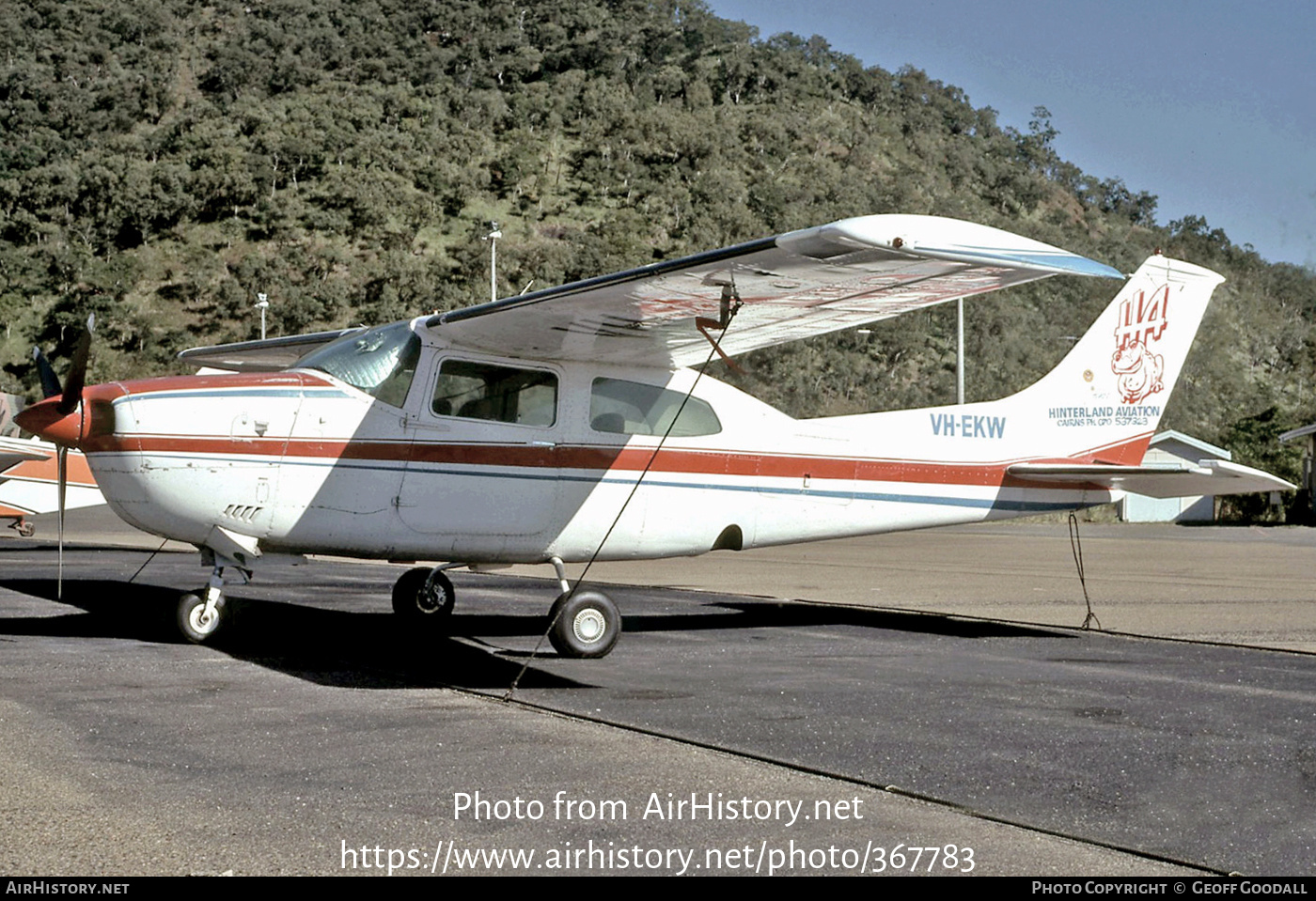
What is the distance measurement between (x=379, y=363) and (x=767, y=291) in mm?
3019

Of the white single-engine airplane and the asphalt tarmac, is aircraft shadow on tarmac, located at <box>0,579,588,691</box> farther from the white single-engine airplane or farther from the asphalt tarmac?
the white single-engine airplane

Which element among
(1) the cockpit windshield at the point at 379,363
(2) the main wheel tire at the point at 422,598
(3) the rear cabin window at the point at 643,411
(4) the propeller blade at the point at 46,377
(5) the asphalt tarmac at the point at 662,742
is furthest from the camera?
(2) the main wheel tire at the point at 422,598

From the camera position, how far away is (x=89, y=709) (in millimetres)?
7582

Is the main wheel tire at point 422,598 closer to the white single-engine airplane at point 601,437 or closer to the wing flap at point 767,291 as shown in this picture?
the white single-engine airplane at point 601,437

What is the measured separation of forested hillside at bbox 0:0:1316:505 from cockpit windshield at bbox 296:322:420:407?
48683 millimetres

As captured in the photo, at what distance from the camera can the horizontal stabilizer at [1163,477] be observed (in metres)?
12.0

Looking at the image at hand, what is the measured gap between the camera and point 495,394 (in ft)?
35.1

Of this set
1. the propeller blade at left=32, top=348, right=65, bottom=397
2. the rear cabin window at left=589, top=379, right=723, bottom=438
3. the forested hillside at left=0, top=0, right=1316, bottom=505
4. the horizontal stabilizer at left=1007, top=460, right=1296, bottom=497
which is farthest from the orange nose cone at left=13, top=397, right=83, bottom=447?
the forested hillside at left=0, top=0, right=1316, bottom=505

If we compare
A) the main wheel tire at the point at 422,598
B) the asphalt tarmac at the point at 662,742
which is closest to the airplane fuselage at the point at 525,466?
the asphalt tarmac at the point at 662,742

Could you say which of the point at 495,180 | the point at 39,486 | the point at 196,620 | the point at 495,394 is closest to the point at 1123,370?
the point at 495,394

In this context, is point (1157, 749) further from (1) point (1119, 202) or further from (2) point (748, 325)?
(1) point (1119, 202)

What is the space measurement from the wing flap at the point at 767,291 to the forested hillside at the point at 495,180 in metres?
47.2

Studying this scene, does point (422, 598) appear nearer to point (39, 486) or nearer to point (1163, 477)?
point (1163, 477)

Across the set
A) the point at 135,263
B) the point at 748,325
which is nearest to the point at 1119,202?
the point at 135,263
